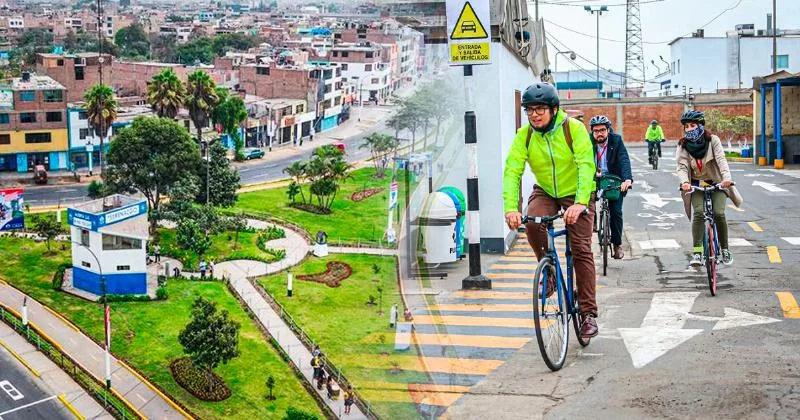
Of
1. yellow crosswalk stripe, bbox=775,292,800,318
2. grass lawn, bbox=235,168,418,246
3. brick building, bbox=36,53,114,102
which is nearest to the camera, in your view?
yellow crosswalk stripe, bbox=775,292,800,318

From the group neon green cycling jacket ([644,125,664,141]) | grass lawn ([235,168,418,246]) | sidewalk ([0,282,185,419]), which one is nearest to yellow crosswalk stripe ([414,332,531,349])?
neon green cycling jacket ([644,125,664,141])

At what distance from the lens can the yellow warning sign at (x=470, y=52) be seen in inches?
422

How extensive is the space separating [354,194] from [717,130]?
22.9 m

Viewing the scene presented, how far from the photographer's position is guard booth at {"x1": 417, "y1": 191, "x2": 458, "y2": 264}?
12.7m

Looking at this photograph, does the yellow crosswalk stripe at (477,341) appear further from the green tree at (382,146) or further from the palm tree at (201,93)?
the palm tree at (201,93)

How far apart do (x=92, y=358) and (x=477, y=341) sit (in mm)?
45290

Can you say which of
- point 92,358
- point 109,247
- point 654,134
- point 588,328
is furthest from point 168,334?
point 588,328

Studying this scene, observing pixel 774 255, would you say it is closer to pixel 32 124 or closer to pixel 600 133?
pixel 600 133

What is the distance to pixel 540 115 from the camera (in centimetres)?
588

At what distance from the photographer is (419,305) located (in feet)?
23.1

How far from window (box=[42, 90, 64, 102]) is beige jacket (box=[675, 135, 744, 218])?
63.3m

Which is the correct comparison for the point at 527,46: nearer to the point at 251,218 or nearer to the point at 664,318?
the point at 664,318

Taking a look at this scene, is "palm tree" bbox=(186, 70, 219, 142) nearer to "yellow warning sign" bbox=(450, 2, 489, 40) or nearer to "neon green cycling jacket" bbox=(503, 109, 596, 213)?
"yellow warning sign" bbox=(450, 2, 489, 40)

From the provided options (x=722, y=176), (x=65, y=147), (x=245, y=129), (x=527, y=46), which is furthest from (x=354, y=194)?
(x=722, y=176)
